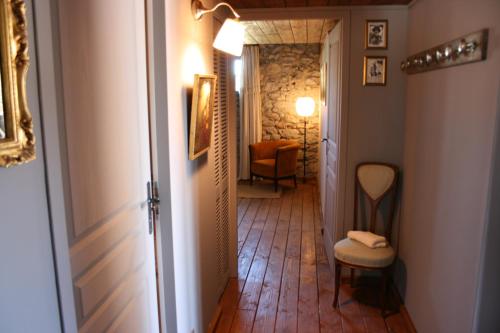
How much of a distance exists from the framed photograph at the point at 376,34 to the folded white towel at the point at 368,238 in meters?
1.40

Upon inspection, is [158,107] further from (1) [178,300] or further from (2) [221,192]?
(2) [221,192]

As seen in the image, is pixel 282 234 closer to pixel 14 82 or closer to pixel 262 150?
pixel 262 150

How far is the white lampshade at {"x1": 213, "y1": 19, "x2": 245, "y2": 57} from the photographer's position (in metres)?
2.15

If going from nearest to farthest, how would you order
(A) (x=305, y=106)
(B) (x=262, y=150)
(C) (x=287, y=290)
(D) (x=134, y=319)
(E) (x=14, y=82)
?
1. (E) (x=14, y=82)
2. (D) (x=134, y=319)
3. (C) (x=287, y=290)
4. (A) (x=305, y=106)
5. (B) (x=262, y=150)

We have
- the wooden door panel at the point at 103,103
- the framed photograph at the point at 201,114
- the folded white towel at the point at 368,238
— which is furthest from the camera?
the folded white towel at the point at 368,238

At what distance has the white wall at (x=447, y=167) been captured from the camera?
177 centimetres

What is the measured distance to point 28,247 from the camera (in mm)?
856

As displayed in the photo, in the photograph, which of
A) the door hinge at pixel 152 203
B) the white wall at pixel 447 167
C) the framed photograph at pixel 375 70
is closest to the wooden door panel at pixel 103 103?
the door hinge at pixel 152 203

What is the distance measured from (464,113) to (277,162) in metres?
4.41

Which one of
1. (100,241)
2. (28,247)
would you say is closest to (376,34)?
(100,241)

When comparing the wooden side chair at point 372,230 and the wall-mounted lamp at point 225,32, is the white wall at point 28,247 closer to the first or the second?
the wall-mounted lamp at point 225,32

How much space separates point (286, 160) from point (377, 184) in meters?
3.36

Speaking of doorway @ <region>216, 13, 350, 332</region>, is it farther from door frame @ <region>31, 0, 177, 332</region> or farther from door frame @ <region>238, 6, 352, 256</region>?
door frame @ <region>31, 0, 177, 332</region>

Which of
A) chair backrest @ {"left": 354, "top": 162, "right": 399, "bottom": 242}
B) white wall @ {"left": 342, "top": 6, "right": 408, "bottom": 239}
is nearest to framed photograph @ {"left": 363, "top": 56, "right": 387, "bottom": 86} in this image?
white wall @ {"left": 342, "top": 6, "right": 408, "bottom": 239}
